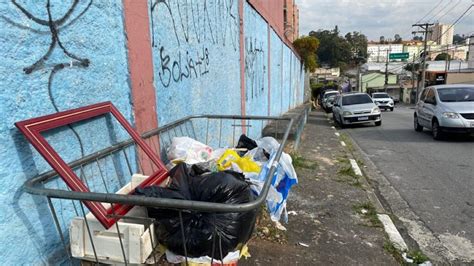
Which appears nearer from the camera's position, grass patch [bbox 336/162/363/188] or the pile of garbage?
the pile of garbage

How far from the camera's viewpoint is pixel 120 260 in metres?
1.81

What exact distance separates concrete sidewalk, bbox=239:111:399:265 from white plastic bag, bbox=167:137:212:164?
3.50ft

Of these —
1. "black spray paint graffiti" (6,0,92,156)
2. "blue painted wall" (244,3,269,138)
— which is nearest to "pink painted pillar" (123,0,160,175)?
"black spray paint graffiti" (6,0,92,156)

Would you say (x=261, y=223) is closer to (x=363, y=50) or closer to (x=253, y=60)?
(x=253, y=60)

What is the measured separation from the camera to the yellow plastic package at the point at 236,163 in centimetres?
267

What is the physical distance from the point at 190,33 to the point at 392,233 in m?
3.24

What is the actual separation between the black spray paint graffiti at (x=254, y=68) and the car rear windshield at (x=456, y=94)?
5.55 m

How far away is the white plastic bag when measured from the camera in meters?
3.01

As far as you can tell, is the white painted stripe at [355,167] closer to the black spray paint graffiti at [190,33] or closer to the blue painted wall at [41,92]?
the black spray paint graffiti at [190,33]

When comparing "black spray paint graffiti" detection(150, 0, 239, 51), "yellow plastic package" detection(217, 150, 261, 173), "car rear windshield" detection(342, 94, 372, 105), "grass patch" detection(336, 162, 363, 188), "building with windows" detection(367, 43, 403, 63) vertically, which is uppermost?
"building with windows" detection(367, 43, 403, 63)

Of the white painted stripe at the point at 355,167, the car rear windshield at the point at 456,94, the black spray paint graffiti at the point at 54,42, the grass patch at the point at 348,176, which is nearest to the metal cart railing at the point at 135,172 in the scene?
the black spray paint graffiti at the point at 54,42

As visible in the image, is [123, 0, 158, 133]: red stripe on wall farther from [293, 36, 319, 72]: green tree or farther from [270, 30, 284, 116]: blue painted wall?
[293, 36, 319, 72]: green tree

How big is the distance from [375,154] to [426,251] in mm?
5601

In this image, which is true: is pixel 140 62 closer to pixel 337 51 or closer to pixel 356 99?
pixel 356 99
